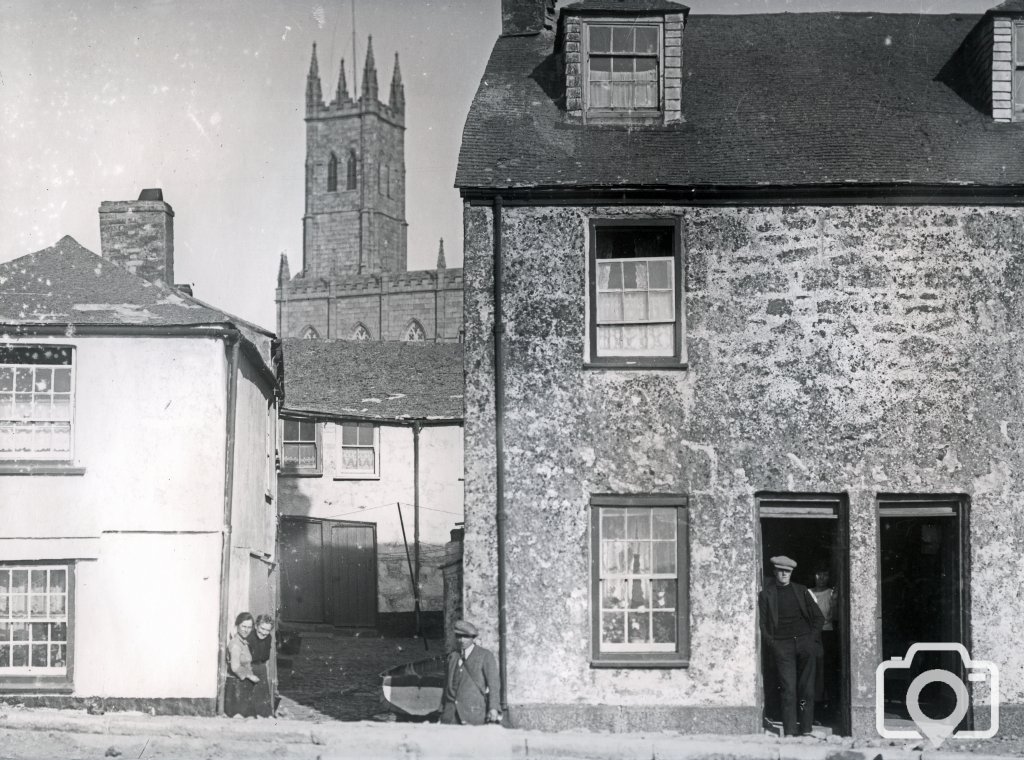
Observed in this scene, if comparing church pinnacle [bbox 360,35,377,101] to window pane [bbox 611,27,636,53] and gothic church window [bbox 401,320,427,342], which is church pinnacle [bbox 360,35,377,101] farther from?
window pane [bbox 611,27,636,53]

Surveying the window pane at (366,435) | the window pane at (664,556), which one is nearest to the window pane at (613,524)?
the window pane at (664,556)

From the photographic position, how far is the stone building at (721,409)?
1352 cm

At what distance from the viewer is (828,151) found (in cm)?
1425

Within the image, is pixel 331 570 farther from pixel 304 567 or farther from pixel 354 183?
pixel 354 183

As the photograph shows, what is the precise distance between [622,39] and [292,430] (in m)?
16.6

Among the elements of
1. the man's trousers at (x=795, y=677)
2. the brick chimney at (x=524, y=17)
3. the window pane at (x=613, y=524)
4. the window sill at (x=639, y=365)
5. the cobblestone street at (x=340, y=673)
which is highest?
the brick chimney at (x=524, y=17)

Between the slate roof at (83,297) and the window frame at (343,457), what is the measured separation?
1151 centimetres

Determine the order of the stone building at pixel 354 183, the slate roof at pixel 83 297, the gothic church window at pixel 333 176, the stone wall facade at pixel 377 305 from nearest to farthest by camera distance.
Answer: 1. the slate roof at pixel 83 297
2. the stone wall facade at pixel 377 305
3. the stone building at pixel 354 183
4. the gothic church window at pixel 333 176

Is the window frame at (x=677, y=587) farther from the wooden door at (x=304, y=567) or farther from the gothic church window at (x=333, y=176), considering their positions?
the gothic church window at (x=333, y=176)

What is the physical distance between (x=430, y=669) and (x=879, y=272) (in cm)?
766

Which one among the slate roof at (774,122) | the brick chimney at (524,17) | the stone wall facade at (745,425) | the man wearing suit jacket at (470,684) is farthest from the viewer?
the brick chimney at (524,17)

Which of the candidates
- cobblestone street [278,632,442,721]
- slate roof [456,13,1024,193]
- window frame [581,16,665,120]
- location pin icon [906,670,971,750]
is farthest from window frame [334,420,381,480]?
location pin icon [906,670,971,750]

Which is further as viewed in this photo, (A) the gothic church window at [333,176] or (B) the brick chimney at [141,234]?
(A) the gothic church window at [333,176]

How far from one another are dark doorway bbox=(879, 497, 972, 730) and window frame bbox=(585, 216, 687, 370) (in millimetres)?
2836
